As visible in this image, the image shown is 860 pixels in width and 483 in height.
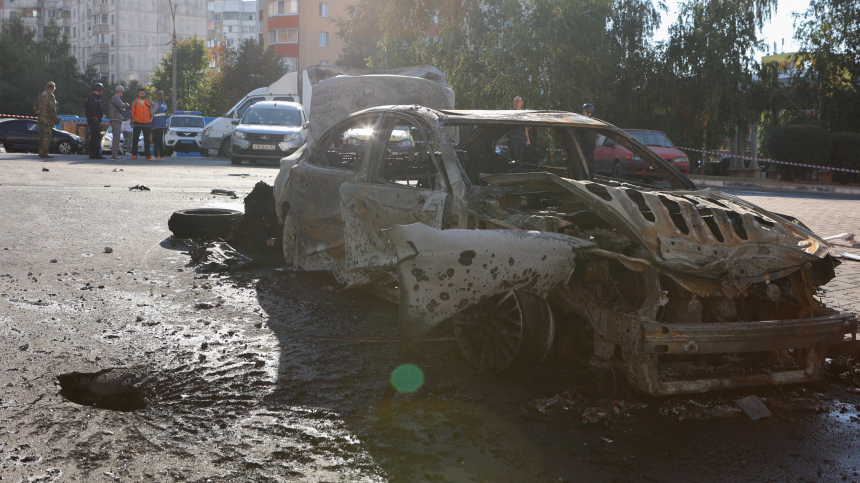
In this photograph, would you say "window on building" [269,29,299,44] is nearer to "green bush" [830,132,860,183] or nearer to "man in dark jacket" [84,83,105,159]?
"man in dark jacket" [84,83,105,159]

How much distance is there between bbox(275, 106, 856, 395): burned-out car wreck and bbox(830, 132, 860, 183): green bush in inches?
887

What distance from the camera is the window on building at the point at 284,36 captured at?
257ft

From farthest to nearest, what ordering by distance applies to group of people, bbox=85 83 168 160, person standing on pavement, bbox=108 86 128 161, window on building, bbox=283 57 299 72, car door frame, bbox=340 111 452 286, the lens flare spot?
window on building, bbox=283 57 299 72
group of people, bbox=85 83 168 160
person standing on pavement, bbox=108 86 128 161
car door frame, bbox=340 111 452 286
the lens flare spot

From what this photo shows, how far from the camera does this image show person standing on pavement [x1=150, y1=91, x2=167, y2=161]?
2248 cm

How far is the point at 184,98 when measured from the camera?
7419 cm

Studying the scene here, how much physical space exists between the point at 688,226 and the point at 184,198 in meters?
10.5

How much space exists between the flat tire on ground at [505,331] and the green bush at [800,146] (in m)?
23.1

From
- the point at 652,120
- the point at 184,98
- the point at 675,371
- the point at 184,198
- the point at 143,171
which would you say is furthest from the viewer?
the point at 184,98

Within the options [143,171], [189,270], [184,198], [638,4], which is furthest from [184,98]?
[189,270]

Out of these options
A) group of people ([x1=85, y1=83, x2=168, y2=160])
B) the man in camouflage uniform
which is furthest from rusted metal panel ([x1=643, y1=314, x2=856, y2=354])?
the man in camouflage uniform

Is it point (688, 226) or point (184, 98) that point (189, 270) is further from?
point (184, 98)

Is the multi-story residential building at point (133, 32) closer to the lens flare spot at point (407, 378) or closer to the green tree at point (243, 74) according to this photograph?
the green tree at point (243, 74)

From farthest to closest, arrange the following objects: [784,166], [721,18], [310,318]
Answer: [721,18]
[784,166]
[310,318]

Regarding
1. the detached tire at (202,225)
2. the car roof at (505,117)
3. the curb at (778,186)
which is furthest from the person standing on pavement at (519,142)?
the curb at (778,186)
